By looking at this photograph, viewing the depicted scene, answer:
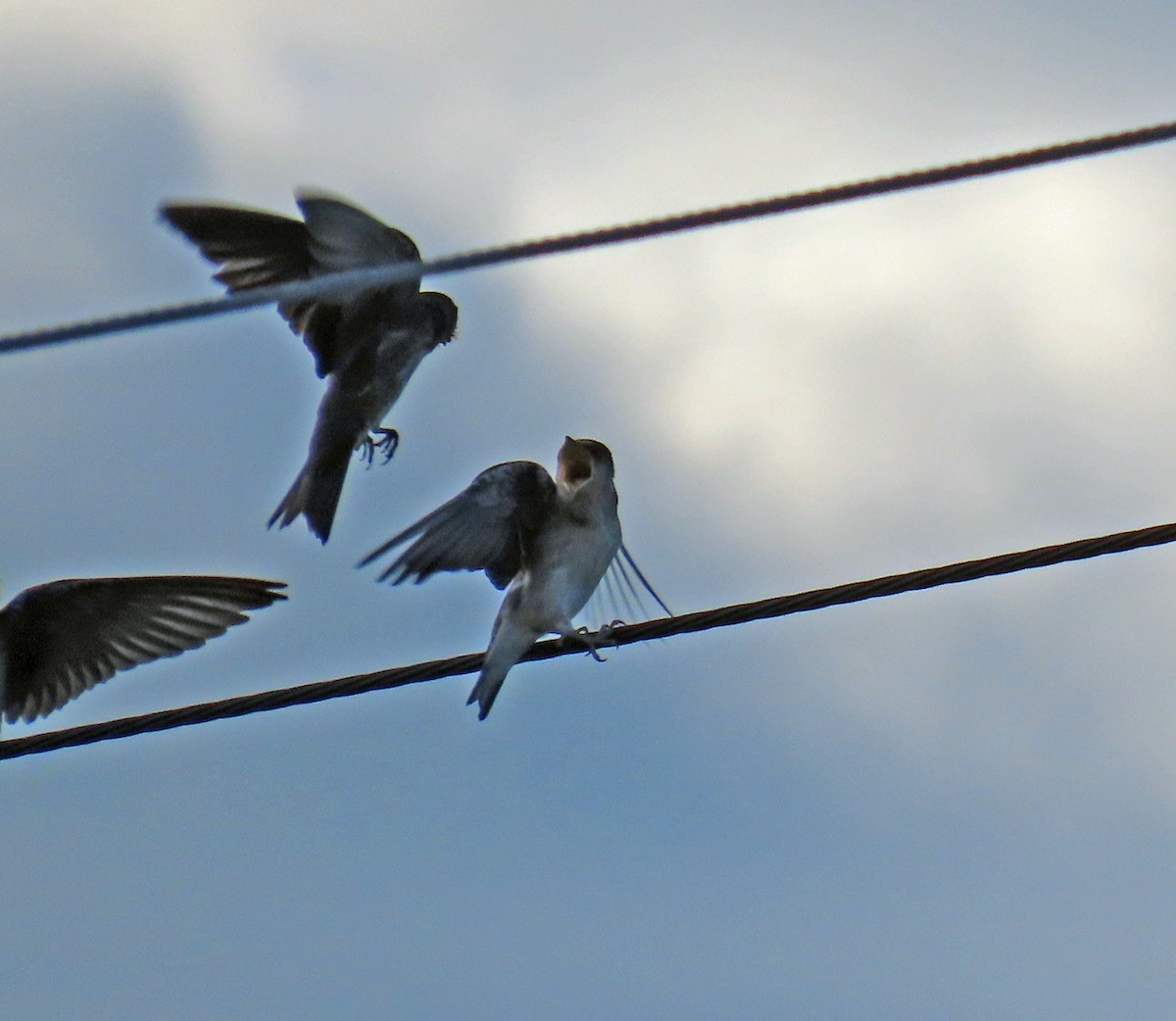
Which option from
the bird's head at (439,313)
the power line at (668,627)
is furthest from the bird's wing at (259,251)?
the power line at (668,627)

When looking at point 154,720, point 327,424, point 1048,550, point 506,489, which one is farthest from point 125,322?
point 327,424

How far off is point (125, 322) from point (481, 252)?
70cm

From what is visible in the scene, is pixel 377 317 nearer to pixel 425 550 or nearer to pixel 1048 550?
pixel 425 550

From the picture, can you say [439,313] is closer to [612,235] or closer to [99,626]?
[99,626]

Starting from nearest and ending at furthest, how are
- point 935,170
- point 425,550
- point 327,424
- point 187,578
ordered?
point 935,170 < point 425,550 < point 187,578 < point 327,424

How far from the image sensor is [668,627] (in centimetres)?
541

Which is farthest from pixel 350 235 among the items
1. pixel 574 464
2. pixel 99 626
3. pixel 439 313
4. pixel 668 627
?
pixel 668 627

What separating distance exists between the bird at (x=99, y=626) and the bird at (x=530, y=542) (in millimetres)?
1357

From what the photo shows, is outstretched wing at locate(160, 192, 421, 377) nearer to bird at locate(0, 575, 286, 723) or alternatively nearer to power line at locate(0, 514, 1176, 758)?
bird at locate(0, 575, 286, 723)

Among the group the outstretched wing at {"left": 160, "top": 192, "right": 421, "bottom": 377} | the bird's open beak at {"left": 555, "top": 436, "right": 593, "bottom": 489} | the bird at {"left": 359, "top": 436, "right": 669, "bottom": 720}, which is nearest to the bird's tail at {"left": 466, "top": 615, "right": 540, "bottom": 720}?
the bird at {"left": 359, "top": 436, "right": 669, "bottom": 720}

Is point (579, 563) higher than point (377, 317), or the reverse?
point (377, 317)

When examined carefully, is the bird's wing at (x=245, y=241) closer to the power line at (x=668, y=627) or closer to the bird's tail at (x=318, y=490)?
the bird's tail at (x=318, y=490)

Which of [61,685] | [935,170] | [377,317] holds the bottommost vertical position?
[61,685]

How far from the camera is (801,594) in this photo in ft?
16.7
